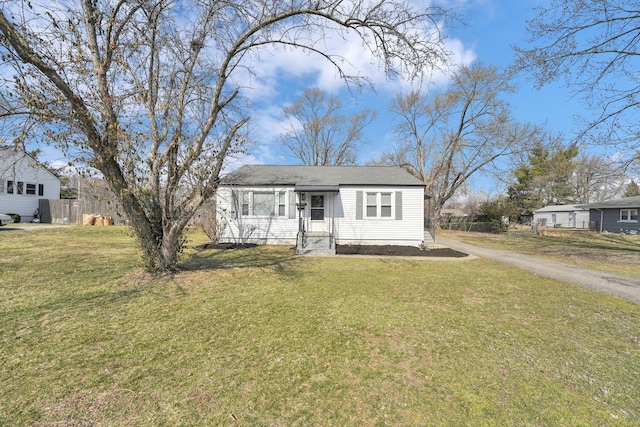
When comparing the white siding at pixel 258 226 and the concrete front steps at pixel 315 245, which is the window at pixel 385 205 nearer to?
the concrete front steps at pixel 315 245

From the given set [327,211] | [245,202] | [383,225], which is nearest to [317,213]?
[327,211]

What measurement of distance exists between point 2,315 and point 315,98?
30.7m

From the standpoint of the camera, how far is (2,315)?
13.7 ft

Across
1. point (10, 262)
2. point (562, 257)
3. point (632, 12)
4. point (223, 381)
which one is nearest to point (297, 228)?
point (10, 262)

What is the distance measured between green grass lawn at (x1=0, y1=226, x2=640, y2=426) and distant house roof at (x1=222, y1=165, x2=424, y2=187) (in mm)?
7104

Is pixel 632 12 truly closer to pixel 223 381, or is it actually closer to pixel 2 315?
pixel 223 381

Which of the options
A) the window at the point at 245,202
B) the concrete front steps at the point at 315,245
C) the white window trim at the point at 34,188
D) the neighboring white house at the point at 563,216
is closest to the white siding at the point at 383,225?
the concrete front steps at the point at 315,245

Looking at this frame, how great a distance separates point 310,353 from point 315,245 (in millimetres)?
8109

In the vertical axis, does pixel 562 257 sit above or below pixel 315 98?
below

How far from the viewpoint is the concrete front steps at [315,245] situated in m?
10.9

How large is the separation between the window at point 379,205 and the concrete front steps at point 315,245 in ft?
8.49

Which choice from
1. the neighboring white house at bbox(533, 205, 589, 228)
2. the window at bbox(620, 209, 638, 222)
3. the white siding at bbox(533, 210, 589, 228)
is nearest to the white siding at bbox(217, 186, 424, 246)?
the window at bbox(620, 209, 638, 222)

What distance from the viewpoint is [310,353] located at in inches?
128

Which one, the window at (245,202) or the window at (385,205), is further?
the window at (245,202)
